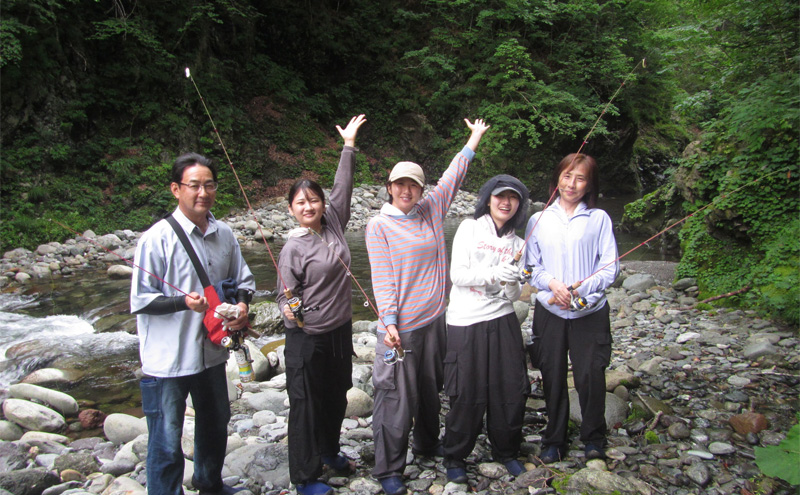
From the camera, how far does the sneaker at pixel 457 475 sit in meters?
2.73

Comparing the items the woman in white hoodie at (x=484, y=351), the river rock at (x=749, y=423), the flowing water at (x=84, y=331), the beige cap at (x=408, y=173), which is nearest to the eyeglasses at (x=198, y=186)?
the beige cap at (x=408, y=173)

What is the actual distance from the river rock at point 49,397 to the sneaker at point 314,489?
10.6 ft

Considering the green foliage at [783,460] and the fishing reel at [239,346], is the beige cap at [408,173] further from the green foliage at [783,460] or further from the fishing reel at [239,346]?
the green foliage at [783,460]

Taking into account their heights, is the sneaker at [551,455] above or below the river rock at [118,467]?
above

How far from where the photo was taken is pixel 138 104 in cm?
1548

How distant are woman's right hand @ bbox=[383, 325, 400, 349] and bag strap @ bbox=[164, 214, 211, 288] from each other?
0.99 meters

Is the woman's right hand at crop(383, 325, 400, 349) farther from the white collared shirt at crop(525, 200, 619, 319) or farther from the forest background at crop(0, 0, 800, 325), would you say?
the forest background at crop(0, 0, 800, 325)

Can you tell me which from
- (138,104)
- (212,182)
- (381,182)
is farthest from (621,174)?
(212,182)

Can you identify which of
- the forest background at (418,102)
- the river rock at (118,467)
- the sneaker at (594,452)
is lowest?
the river rock at (118,467)

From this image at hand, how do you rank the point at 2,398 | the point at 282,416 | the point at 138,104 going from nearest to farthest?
the point at 282,416 < the point at 2,398 < the point at 138,104

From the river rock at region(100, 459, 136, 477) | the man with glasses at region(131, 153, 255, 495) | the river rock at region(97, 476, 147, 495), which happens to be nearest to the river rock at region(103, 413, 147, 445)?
the river rock at region(100, 459, 136, 477)

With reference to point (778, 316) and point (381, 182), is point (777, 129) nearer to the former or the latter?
point (778, 316)

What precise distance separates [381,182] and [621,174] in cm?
1184

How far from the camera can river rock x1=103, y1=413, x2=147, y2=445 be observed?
4.02 m
